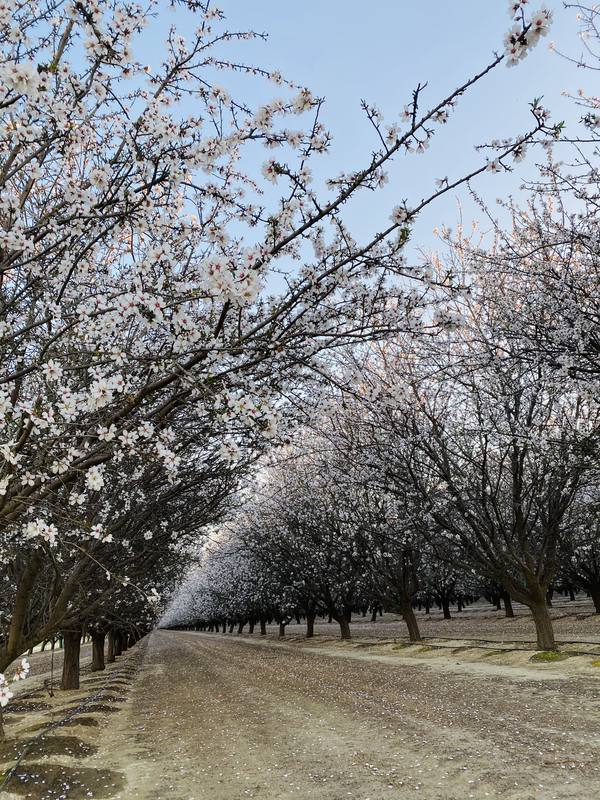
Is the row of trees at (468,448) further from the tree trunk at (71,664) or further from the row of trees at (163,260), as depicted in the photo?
the tree trunk at (71,664)

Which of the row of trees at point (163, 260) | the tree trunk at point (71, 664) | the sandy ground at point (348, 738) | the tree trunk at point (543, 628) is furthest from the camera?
the tree trunk at point (71, 664)

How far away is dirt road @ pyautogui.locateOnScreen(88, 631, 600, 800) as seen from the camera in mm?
6902

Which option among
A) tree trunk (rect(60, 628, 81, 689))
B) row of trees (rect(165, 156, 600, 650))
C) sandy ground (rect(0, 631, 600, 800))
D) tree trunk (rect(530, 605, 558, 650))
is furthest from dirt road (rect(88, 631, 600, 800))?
tree trunk (rect(60, 628, 81, 689))

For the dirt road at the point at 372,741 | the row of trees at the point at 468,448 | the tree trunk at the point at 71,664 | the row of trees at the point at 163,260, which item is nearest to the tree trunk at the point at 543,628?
the row of trees at the point at 468,448

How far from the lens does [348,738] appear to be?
9.52 metres

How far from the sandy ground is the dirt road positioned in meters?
0.03

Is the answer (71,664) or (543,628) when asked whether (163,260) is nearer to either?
(543,628)

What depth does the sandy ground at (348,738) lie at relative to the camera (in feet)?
23.1

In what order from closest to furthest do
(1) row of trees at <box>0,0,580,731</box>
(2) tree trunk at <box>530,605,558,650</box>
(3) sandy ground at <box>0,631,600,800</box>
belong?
(1) row of trees at <box>0,0,580,731</box> → (3) sandy ground at <box>0,631,600,800</box> → (2) tree trunk at <box>530,605,558,650</box>

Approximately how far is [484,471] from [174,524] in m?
8.10

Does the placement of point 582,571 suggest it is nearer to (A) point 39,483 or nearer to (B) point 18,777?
(B) point 18,777

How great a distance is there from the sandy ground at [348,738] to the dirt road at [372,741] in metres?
0.03

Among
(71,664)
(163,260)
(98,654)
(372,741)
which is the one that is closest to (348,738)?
(372,741)

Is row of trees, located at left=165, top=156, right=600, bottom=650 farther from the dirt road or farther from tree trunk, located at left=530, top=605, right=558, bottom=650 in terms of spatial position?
the dirt road
